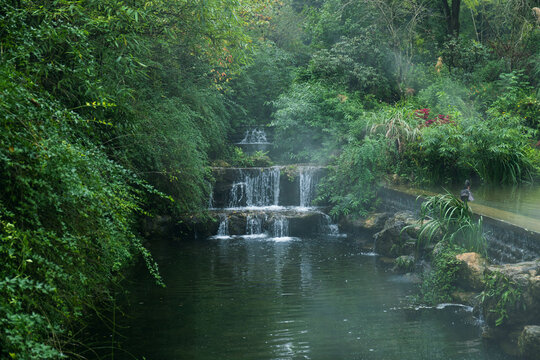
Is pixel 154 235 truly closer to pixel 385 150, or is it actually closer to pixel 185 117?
pixel 185 117

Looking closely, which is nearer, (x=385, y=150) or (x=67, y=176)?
(x=67, y=176)

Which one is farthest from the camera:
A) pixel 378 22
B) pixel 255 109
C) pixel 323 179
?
pixel 255 109

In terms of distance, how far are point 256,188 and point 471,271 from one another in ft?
28.4

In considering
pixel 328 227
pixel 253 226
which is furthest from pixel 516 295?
pixel 253 226

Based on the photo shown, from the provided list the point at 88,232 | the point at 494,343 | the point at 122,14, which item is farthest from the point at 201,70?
the point at 494,343

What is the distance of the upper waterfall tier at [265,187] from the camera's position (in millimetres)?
14312

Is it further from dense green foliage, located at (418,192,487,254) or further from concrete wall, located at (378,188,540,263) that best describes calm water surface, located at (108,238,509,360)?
concrete wall, located at (378,188,540,263)

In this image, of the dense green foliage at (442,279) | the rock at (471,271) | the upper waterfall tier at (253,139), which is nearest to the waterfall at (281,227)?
the upper waterfall tier at (253,139)

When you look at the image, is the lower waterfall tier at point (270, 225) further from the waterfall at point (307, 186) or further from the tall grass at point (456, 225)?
the tall grass at point (456, 225)

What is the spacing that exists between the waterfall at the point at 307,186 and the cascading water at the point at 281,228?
1985 millimetres

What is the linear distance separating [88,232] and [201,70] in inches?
307

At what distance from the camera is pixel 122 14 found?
5.45m

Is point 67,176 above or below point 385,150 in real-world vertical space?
below

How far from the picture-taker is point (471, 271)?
6527mm
